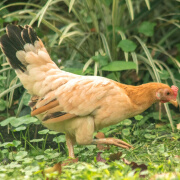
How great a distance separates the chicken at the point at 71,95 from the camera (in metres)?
3.61

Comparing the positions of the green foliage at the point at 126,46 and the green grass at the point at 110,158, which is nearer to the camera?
the green grass at the point at 110,158

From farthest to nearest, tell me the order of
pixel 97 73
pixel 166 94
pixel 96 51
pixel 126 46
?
1. pixel 96 51
2. pixel 97 73
3. pixel 126 46
4. pixel 166 94

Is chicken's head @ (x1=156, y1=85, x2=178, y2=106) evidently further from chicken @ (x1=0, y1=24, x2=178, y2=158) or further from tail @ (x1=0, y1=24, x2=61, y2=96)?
tail @ (x1=0, y1=24, x2=61, y2=96)

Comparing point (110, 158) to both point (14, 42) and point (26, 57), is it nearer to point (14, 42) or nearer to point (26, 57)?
point (26, 57)

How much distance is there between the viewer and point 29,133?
4.71 meters

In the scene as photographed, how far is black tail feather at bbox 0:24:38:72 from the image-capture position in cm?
380

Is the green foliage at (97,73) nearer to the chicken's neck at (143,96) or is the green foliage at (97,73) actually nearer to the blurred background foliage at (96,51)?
the blurred background foliage at (96,51)

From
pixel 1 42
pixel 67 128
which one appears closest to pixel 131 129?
pixel 67 128

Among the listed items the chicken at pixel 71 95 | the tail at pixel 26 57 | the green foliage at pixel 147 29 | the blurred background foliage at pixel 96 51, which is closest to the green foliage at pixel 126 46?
the blurred background foliage at pixel 96 51

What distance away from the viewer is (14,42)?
12.5ft

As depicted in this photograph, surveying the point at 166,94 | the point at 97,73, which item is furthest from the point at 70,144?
the point at 97,73

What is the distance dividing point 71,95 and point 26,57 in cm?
62

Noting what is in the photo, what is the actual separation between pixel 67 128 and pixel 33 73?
2.15 feet

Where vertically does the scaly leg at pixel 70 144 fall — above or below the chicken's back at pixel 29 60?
below
